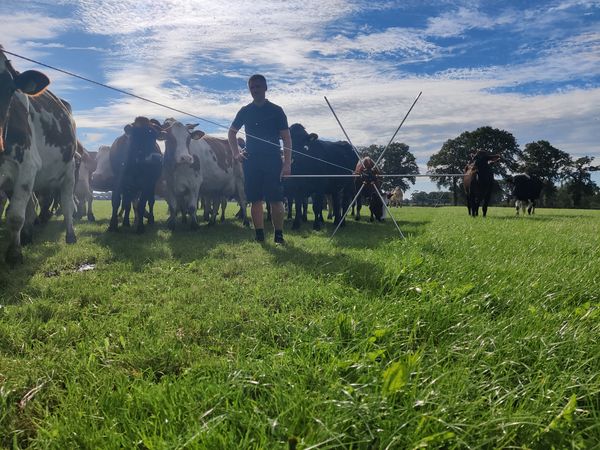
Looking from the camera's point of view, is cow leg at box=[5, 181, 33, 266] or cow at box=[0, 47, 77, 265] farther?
cow leg at box=[5, 181, 33, 266]

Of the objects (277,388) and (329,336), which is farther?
(329,336)

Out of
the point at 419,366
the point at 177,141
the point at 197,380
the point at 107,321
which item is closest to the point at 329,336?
the point at 419,366

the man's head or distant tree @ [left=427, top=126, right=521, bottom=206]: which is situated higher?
distant tree @ [left=427, top=126, right=521, bottom=206]

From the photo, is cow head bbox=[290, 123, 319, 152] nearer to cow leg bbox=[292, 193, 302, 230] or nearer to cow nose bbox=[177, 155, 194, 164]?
cow leg bbox=[292, 193, 302, 230]

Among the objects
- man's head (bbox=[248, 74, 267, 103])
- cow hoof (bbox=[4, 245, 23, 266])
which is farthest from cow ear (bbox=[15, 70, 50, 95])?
man's head (bbox=[248, 74, 267, 103])

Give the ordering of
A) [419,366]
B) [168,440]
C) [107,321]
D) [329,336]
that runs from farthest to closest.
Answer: [107,321] < [329,336] < [419,366] < [168,440]

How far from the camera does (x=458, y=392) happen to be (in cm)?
158

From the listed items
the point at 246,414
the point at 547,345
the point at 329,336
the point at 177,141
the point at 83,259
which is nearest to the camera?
the point at 246,414

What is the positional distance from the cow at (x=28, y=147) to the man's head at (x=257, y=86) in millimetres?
2846

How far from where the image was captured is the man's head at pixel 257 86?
654 centimetres

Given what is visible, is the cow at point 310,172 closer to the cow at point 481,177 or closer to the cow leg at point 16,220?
the cow leg at point 16,220

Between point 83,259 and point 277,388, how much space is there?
4362 mm

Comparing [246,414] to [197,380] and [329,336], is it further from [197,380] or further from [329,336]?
[329,336]

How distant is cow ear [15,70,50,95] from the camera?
15.1 feet
